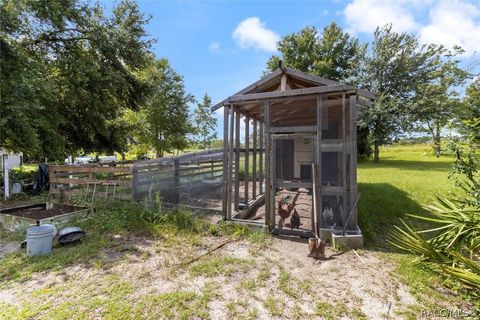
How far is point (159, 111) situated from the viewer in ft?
50.6

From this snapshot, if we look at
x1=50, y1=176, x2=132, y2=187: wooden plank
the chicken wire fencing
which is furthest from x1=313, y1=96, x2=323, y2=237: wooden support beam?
x1=50, y1=176, x2=132, y2=187: wooden plank

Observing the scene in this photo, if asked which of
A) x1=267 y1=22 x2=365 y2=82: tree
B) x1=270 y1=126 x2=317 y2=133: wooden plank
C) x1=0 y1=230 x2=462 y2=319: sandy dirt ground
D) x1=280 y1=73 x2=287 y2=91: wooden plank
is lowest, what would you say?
x1=0 y1=230 x2=462 y2=319: sandy dirt ground

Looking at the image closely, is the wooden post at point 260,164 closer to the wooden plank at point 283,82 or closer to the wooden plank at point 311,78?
the wooden plank at point 283,82

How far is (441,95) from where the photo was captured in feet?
57.8

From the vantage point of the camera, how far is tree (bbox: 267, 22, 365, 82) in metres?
21.6

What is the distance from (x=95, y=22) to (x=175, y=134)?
757 centimetres

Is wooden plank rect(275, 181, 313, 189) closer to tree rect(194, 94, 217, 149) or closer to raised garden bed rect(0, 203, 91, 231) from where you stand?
raised garden bed rect(0, 203, 91, 231)

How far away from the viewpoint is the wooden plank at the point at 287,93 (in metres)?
4.58

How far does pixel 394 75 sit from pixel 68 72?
21205 millimetres

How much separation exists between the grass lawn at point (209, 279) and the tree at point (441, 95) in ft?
56.1

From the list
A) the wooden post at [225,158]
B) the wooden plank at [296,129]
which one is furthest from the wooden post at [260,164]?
the wooden plank at [296,129]

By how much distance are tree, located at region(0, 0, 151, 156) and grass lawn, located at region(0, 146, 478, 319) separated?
170 inches

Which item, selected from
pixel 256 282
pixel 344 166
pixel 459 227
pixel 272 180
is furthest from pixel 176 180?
pixel 459 227

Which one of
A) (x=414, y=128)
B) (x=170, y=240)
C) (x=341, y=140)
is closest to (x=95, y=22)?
(x=170, y=240)
